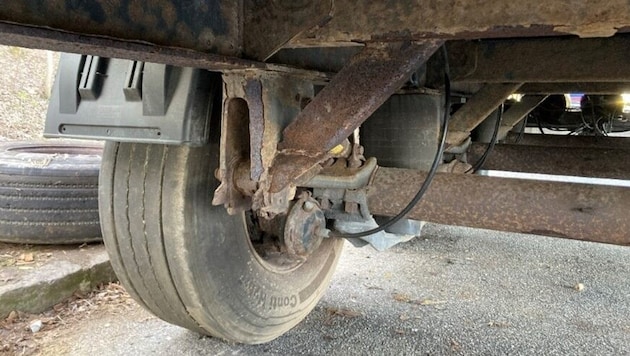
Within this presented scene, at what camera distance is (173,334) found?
1903mm

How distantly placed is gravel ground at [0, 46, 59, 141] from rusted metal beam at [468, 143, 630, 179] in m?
4.71

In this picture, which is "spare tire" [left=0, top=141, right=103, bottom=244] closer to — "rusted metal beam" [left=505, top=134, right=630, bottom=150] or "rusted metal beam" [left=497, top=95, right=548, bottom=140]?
"rusted metal beam" [left=497, top=95, right=548, bottom=140]

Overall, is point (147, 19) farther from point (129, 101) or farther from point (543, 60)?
point (543, 60)

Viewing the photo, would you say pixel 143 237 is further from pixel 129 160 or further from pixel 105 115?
pixel 105 115

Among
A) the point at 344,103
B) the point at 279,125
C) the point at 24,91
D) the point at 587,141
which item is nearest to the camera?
the point at 344,103

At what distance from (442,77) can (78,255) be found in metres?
1.84

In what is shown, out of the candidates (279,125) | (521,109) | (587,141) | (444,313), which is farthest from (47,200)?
(587,141)

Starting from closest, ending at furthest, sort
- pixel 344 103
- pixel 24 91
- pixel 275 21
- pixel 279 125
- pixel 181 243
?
pixel 275 21, pixel 344 103, pixel 279 125, pixel 181 243, pixel 24 91

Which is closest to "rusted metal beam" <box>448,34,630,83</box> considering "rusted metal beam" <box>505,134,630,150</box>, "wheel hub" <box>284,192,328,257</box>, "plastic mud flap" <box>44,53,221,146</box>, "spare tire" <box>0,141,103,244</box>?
"wheel hub" <box>284,192,328,257</box>

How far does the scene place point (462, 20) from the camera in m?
0.82

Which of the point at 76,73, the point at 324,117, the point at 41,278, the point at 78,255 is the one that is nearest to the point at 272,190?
the point at 324,117

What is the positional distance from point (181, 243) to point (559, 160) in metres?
1.73

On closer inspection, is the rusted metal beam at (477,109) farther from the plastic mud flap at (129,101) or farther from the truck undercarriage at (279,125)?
the plastic mud flap at (129,101)

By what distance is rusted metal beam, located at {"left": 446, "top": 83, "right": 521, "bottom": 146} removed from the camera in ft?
6.28
